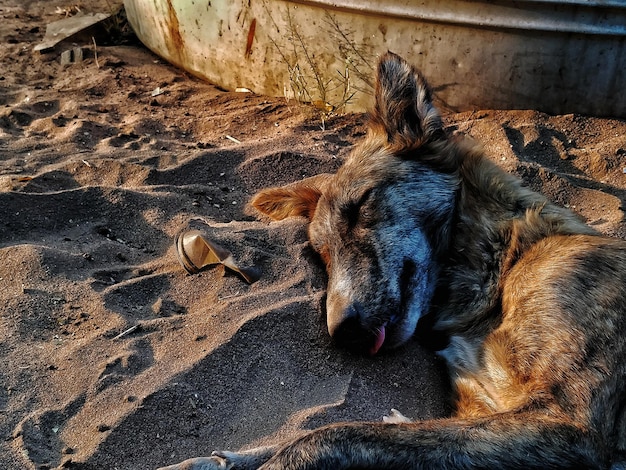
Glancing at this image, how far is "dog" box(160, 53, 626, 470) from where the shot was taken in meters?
2.79

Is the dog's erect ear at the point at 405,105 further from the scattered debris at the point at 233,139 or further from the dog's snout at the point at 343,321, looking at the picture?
the scattered debris at the point at 233,139

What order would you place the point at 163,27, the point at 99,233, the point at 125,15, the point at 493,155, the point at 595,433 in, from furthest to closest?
the point at 125,15 < the point at 163,27 < the point at 493,155 < the point at 99,233 < the point at 595,433

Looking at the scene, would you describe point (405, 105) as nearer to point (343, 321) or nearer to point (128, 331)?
point (343, 321)

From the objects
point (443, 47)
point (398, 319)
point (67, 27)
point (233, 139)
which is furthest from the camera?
point (67, 27)

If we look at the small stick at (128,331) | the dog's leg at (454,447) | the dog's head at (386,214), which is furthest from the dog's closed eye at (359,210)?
the dog's leg at (454,447)

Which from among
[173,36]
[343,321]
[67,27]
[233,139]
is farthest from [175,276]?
[67,27]

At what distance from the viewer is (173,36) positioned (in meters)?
7.39

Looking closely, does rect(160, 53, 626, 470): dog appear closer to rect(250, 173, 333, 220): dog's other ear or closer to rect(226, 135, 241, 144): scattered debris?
rect(250, 173, 333, 220): dog's other ear

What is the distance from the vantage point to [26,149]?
550 centimetres

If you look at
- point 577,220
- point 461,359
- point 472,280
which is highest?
point 577,220

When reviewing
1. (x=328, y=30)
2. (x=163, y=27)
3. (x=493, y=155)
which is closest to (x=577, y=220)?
(x=493, y=155)

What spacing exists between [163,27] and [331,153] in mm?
2876

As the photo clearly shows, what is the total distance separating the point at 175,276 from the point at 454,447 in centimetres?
183

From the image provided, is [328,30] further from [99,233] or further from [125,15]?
[125,15]
